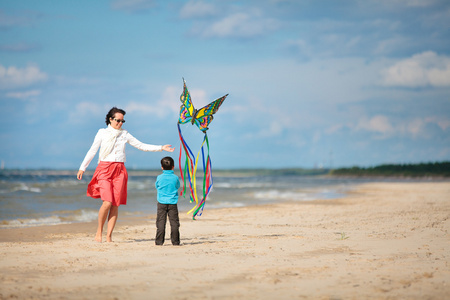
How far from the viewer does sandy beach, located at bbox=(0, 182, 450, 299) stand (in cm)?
441

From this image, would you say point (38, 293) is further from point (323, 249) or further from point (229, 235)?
point (229, 235)

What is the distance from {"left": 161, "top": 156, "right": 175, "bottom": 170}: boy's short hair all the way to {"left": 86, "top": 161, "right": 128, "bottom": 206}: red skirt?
0.62 m

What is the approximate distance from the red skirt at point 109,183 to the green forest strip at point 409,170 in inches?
2493

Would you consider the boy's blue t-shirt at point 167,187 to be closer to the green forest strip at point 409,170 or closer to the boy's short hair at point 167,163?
the boy's short hair at point 167,163

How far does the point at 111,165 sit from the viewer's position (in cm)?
729

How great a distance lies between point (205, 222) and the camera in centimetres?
1145

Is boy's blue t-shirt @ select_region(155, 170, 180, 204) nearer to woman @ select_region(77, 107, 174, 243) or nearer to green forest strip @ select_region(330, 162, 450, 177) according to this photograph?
woman @ select_region(77, 107, 174, 243)

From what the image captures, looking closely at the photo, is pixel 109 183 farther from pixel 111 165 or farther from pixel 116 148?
pixel 116 148

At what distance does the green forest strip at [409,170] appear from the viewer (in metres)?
65.2

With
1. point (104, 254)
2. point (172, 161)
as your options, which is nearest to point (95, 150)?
point (172, 161)

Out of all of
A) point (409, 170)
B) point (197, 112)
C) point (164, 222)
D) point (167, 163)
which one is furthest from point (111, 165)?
point (409, 170)

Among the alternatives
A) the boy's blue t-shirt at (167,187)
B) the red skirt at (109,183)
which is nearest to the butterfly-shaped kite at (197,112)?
the boy's blue t-shirt at (167,187)

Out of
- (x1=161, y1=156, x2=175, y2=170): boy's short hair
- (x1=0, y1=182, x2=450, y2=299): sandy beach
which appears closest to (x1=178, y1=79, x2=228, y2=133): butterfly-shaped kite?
(x1=161, y1=156, x2=175, y2=170): boy's short hair

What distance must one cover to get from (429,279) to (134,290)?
9.36 ft
